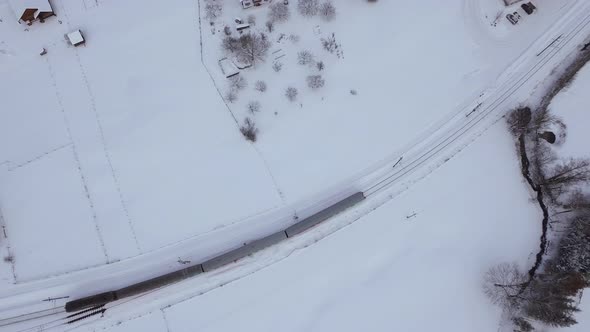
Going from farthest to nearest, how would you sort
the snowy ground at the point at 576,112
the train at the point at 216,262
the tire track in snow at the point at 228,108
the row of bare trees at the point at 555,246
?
1. the snowy ground at the point at 576,112
2. the tire track in snow at the point at 228,108
3. the row of bare trees at the point at 555,246
4. the train at the point at 216,262

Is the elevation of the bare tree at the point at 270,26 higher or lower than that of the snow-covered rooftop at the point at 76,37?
lower

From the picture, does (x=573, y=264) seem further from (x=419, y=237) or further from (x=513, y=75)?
(x=513, y=75)

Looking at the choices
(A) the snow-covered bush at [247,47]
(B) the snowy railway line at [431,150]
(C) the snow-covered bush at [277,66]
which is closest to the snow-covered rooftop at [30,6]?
(A) the snow-covered bush at [247,47]

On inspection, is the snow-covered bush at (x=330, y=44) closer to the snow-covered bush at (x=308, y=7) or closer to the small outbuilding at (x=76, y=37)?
the snow-covered bush at (x=308, y=7)

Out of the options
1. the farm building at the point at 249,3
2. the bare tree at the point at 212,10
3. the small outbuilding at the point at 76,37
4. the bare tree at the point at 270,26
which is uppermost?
the small outbuilding at the point at 76,37

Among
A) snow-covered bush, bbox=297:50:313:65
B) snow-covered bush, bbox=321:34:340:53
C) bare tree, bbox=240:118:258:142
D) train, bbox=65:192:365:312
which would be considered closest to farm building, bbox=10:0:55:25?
bare tree, bbox=240:118:258:142

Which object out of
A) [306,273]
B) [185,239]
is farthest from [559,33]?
[185,239]

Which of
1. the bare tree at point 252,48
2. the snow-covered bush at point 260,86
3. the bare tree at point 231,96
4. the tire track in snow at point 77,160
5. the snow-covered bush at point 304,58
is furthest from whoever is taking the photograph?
the snow-covered bush at point 304,58

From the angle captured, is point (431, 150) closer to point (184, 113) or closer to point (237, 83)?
point (237, 83)
